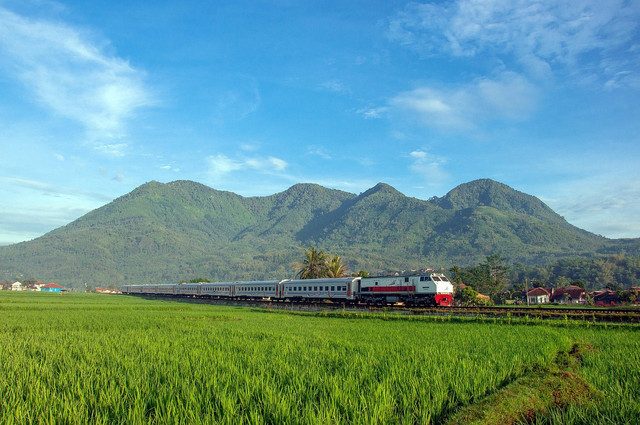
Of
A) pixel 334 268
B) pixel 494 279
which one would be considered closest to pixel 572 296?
pixel 494 279

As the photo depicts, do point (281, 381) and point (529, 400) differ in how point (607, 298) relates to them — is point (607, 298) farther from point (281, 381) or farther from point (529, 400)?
point (281, 381)

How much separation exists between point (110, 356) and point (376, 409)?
7000mm

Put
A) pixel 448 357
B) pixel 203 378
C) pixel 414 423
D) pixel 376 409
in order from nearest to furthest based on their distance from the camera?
pixel 376 409 < pixel 414 423 < pixel 203 378 < pixel 448 357

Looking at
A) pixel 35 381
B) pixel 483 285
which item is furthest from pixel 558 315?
pixel 483 285

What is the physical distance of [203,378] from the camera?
288 inches

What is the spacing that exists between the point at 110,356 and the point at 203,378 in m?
3.61

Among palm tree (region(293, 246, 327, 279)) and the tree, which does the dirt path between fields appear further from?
the tree

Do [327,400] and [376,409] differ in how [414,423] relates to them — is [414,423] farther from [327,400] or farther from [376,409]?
[327,400]

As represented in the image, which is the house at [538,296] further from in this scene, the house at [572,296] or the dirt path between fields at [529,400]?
the dirt path between fields at [529,400]

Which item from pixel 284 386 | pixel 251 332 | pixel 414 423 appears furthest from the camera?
pixel 251 332

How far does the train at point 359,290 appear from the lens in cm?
3569

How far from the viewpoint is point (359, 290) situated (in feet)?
137

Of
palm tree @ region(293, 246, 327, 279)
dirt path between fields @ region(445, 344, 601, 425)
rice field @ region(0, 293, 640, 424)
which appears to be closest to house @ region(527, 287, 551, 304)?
palm tree @ region(293, 246, 327, 279)

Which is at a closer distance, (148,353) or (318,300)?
(148,353)
